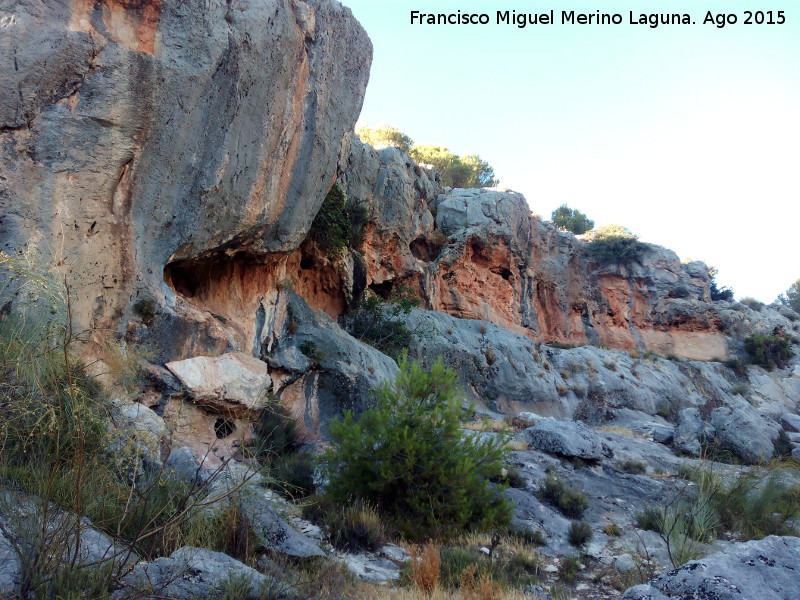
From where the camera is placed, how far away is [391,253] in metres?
21.1

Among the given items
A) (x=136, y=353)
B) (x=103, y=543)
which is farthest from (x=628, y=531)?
(x=136, y=353)

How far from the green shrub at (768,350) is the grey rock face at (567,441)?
20.6 metres

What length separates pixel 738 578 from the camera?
3.41 meters

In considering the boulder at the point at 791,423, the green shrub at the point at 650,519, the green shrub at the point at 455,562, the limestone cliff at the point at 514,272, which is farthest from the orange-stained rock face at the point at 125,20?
the boulder at the point at 791,423

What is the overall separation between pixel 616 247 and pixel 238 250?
955 inches

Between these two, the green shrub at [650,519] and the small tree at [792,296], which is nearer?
the green shrub at [650,519]

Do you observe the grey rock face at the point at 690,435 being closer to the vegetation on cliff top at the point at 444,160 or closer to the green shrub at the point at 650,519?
the green shrub at the point at 650,519

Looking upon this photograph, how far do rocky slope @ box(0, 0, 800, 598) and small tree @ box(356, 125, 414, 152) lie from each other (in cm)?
1275

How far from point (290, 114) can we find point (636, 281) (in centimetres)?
2468

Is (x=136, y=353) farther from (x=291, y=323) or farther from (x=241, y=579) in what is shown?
(x=241, y=579)

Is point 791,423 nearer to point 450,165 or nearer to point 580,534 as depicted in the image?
point 580,534

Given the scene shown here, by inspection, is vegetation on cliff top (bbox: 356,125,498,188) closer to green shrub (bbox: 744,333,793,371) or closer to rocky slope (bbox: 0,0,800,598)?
rocky slope (bbox: 0,0,800,598)

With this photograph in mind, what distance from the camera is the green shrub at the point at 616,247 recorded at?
3089cm

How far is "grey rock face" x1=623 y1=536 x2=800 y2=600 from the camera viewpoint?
332cm
